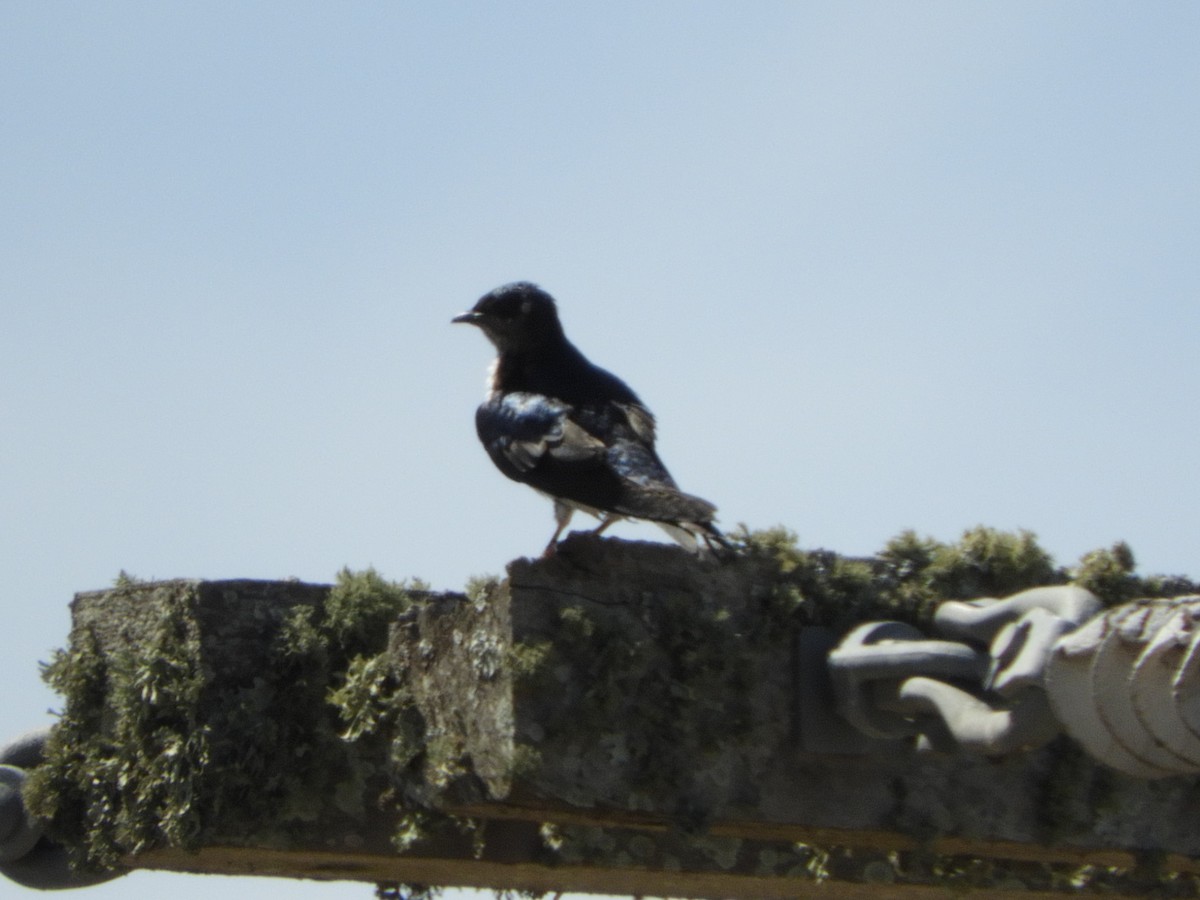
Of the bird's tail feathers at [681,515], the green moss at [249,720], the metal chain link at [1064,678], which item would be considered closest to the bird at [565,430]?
the bird's tail feathers at [681,515]

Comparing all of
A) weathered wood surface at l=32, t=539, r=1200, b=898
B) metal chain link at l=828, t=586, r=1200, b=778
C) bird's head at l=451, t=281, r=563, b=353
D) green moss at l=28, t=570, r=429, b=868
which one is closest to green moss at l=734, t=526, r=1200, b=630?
weathered wood surface at l=32, t=539, r=1200, b=898

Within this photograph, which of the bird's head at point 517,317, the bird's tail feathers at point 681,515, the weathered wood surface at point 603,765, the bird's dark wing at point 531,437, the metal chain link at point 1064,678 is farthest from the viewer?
the bird's head at point 517,317

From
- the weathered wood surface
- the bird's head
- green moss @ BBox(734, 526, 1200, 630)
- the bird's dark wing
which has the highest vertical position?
the bird's head

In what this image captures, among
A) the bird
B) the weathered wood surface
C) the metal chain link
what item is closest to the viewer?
the metal chain link

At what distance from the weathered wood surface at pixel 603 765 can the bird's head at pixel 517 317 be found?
280cm

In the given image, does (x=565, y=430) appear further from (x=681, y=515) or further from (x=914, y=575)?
(x=914, y=575)

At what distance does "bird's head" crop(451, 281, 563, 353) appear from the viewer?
8.03 metres

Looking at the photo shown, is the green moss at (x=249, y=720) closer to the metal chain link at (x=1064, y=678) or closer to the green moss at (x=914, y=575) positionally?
the green moss at (x=914, y=575)

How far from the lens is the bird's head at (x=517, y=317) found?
8.03m

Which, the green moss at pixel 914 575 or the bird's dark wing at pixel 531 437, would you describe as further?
the bird's dark wing at pixel 531 437

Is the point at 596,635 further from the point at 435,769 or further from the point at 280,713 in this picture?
the point at 280,713

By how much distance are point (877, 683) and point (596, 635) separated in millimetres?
611

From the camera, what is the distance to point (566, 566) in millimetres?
4484

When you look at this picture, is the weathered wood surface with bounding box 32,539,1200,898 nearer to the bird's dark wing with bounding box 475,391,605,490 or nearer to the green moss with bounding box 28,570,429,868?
the green moss with bounding box 28,570,429,868
